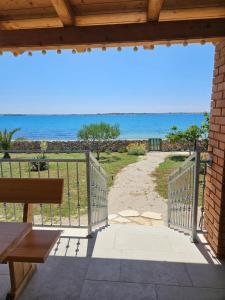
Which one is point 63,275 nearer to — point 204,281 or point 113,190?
point 204,281

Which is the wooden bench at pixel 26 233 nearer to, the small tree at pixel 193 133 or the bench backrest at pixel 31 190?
the bench backrest at pixel 31 190

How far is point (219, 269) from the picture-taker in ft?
8.05

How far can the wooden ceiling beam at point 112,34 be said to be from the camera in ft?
8.07

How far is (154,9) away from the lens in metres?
2.21

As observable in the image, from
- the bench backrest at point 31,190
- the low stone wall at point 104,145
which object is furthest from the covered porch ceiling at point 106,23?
the low stone wall at point 104,145

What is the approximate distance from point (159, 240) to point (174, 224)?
2.56ft

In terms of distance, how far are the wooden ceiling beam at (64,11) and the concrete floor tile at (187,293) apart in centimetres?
270

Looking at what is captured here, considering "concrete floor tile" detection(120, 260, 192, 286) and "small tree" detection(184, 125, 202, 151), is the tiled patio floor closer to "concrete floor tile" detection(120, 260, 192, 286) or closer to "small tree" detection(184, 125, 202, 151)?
"concrete floor tile" detection(120, 260, 192, 286)

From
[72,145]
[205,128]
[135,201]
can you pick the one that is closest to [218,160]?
[135,201]

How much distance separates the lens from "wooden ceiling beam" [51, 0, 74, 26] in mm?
2096

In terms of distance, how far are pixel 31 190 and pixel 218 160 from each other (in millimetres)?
2039

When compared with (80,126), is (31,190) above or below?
above

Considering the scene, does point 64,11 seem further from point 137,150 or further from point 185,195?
point 137,150

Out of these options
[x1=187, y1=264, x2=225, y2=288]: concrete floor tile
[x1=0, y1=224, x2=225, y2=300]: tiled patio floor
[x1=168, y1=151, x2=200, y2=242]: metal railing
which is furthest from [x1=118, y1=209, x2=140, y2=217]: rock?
[x1=187, y1=264, x2=225, y2=288]: concrete floor tile
